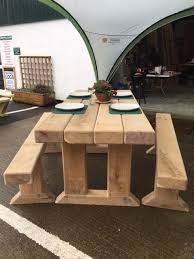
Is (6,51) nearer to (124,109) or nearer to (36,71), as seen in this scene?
(36,71)

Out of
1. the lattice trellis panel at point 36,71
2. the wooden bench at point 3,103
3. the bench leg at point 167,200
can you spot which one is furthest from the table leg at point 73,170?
the lattice trellis panel at point 36,71

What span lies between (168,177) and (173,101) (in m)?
4.50

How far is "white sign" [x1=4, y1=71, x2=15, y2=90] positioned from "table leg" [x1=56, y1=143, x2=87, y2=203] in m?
5.78

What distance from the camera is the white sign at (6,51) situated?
7211mm

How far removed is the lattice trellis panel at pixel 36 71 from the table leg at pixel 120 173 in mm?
4582

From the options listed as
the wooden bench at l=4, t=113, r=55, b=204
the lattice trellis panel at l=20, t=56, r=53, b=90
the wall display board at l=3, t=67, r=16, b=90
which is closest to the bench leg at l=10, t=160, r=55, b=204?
the wooden bench at l=4, t=113, r=55, b=204

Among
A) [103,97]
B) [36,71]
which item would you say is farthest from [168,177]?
[36,71]

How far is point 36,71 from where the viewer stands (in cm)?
671

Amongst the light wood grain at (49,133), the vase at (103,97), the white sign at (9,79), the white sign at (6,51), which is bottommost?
the light wood grain at (49,133)

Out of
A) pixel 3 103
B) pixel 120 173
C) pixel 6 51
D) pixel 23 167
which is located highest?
pixel 6 51

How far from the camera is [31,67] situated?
6.83 meters

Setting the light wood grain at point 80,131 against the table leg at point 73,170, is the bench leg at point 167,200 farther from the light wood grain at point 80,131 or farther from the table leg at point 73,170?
the light wood grain at point 80,131

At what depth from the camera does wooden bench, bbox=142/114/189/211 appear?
75.9 inches

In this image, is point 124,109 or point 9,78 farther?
point 9,78
